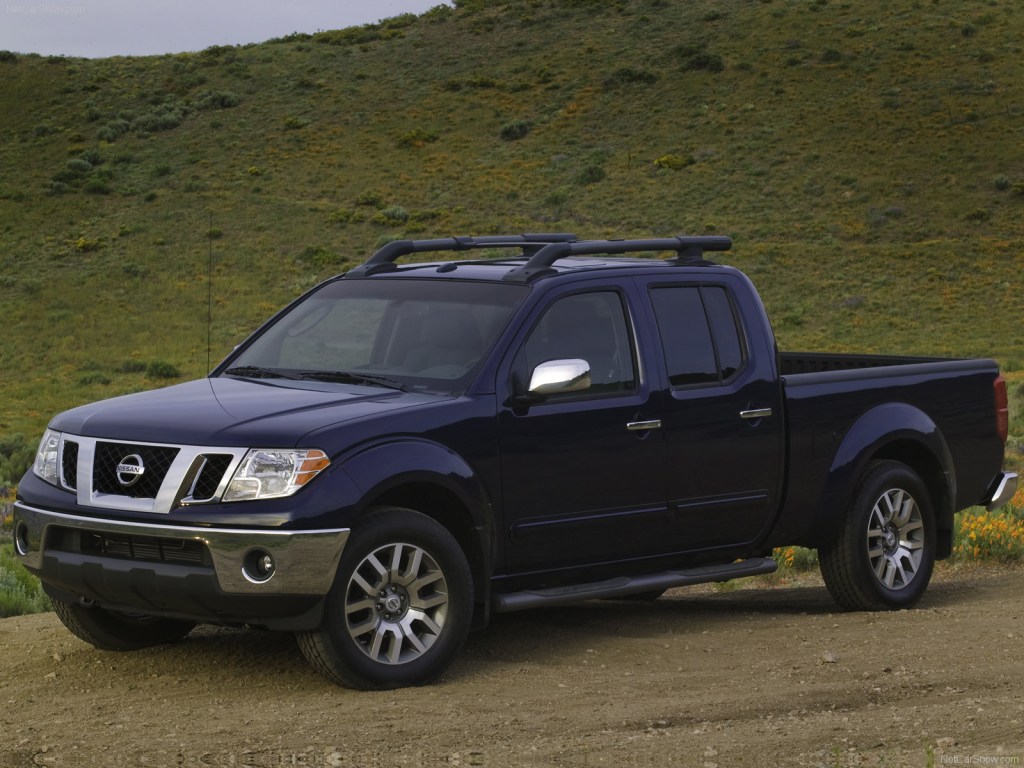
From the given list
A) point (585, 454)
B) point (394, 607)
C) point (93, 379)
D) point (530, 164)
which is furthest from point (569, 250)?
point (530, 164)

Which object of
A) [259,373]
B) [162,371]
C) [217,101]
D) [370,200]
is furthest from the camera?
[217,101]

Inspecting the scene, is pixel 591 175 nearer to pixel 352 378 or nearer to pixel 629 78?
pixel 629 78

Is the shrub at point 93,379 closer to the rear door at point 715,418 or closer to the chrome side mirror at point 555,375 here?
the rear door at point 715,418

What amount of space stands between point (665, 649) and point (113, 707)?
8.18ft

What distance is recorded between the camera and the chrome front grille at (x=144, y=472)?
5836 mm

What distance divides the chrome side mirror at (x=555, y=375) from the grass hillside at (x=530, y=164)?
30694 millimetres

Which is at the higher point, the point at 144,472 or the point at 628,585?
the point at 144,472

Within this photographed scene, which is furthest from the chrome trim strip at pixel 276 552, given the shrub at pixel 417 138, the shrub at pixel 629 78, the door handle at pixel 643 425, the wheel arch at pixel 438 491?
the shrub at pixel 629 78

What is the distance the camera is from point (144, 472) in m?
5.97

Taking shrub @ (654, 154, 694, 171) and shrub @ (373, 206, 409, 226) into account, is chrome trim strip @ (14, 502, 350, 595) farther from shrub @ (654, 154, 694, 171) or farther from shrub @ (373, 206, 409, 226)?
shrub @ (654, 154, 694, 171)

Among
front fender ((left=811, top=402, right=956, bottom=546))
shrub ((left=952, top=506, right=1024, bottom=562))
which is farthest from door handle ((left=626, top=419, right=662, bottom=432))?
shrub ((left=952, top=506, right=1024, bottom=562))

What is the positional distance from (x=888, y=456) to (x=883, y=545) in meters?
0.52

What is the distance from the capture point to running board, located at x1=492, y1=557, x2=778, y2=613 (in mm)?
6555

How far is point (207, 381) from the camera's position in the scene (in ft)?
23.4
